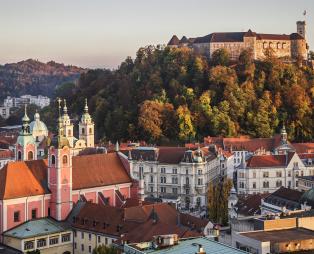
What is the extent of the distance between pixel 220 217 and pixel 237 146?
26819 millimetres

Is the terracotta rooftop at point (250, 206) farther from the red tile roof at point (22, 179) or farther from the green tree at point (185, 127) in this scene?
the green tree at point (185, 127)

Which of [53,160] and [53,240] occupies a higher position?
[53,160]

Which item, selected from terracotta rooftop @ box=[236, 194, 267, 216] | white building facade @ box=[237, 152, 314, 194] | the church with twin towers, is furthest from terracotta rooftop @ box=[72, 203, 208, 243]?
white building facade @ box=[237, 152, 314, 194]

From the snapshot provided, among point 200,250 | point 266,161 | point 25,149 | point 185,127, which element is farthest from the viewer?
point 185,127

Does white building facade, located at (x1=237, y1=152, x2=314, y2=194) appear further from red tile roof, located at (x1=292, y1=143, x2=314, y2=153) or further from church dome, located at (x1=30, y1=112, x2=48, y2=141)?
church dome, located at (x1=30, y1=112, x2=48, y2=141)

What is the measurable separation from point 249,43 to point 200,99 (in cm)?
2050

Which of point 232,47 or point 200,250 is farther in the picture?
point 232,47

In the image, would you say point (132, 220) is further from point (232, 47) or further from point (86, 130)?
point (232, 47)

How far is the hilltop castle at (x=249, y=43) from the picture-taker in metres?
114

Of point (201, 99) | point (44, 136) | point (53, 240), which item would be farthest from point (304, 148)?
point (53, 240)

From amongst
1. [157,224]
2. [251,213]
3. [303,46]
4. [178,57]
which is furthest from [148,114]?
[157,224]

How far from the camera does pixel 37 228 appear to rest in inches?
1896

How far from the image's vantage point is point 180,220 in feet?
153

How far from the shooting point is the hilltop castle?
4469 inches
